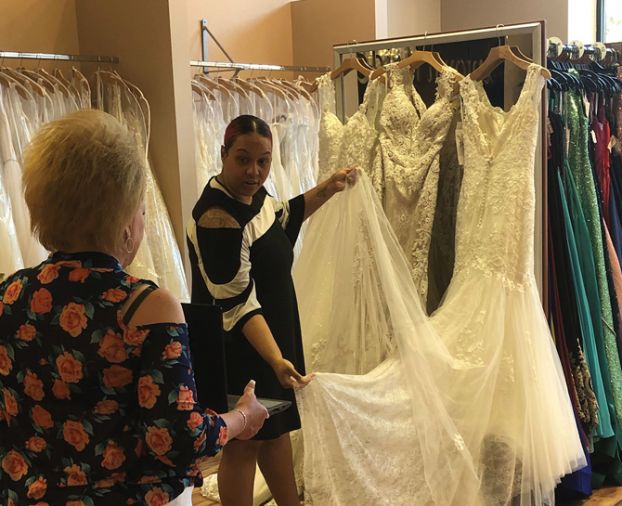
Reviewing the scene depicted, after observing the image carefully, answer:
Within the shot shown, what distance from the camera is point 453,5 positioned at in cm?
490

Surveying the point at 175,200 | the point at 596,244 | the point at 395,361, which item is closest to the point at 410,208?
the point at 395,361

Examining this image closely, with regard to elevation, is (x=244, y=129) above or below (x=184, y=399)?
above

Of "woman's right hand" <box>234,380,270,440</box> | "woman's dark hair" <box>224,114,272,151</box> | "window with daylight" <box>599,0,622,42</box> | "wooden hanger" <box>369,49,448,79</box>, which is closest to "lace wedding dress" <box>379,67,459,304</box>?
"wooden hanger" <box>369,49,448,79</box>

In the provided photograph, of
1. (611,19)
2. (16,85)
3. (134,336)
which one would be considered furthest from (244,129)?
(611,19)

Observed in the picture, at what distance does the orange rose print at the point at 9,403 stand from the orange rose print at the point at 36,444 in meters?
0.05

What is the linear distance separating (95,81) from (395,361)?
1.85 metres

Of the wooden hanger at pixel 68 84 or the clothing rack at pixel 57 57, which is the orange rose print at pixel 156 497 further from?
the wooden hanger at pixel 68 84

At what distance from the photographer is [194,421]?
40.2 inches

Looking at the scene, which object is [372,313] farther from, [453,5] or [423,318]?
[453,5]

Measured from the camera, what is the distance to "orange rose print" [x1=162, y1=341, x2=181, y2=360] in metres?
1.00

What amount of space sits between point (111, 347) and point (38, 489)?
0.25 m

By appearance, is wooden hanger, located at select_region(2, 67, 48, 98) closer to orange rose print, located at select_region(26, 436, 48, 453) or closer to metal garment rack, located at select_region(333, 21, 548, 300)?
metal garment rack, located at select_region(333, 21, 548, 300)

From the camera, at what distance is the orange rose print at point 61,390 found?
102 centimetres

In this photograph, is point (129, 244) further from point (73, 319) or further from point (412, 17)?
point (412, 17)
